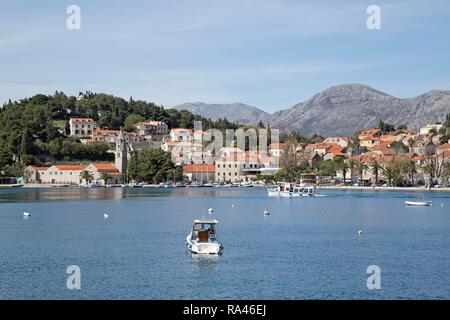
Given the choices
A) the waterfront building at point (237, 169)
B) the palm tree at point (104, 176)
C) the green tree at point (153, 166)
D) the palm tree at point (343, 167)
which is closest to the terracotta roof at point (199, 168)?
the waterfront building at point (237, 169)

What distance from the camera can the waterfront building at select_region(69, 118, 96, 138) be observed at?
171750mm

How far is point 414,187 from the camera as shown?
110 meters

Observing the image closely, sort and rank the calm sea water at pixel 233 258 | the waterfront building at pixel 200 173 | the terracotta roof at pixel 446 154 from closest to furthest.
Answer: the calm sea water at pixel 233 258
the terracotta roof at pixel 446 154
the waterfront building at pixel 200 173

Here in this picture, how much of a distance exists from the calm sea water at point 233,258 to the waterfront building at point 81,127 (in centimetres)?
12397

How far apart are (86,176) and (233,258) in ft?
340

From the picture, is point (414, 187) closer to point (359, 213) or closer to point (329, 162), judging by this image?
point (329, 162)

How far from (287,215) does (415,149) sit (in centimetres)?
Answer: 8754

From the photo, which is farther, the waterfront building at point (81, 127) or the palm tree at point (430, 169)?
the waterfront building at point (81, 127)

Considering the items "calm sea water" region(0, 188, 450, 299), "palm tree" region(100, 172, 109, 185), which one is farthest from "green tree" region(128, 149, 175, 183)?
"calm sea water" region(0, 188, 450, 299)

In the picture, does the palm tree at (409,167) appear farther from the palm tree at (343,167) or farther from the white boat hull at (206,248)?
the white boat hull at (206,248)

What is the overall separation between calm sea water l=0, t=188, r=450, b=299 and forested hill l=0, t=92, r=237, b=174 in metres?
96.6

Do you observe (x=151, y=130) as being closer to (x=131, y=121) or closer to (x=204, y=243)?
(x=131, y=121)

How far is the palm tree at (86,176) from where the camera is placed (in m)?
129
